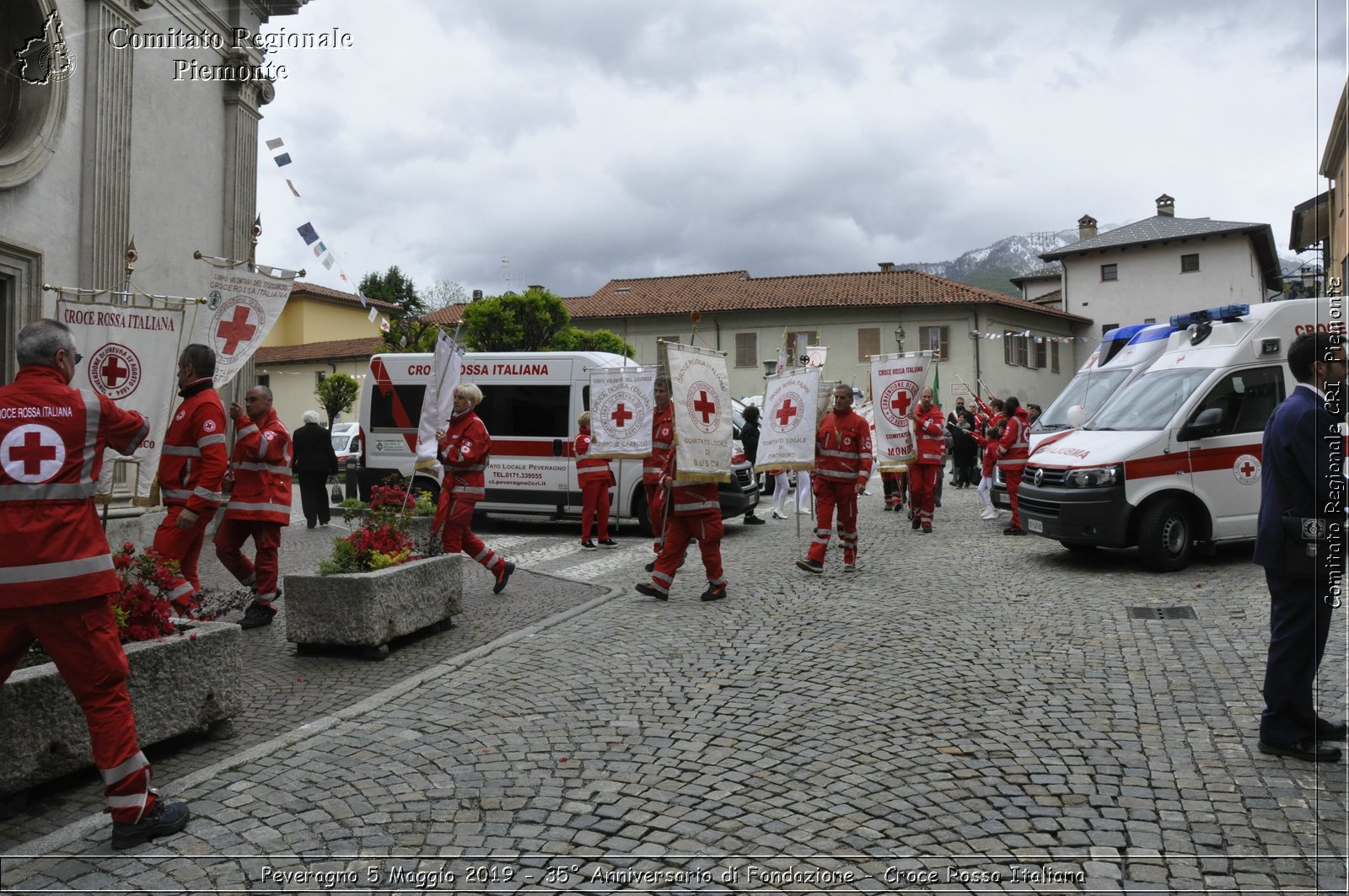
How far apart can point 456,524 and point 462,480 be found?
1.35 ft

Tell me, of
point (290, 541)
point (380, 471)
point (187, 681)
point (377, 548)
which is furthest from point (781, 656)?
point (380, 471)

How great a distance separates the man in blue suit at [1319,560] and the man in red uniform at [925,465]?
8.97 m

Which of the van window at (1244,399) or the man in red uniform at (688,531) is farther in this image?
the van window at (1244,399)

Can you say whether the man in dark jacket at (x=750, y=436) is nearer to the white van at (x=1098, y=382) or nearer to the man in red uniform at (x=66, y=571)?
the white van at (x=1098, y=382)

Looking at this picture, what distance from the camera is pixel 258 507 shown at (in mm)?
7777

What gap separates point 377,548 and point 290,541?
7561mm

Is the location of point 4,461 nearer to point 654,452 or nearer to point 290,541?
point 654,452

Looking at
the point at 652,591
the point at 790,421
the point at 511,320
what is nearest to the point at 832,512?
the point at 790,421

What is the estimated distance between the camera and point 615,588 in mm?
9539

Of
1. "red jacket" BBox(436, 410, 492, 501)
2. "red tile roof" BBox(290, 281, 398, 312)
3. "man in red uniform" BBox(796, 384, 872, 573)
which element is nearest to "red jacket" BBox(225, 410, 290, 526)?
"red jacket" BBox(436, 410, 492, 501)

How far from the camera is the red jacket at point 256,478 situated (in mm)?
7793

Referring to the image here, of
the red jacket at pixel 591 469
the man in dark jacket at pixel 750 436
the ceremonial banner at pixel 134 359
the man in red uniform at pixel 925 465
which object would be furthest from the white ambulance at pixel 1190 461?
the ceremonial banner at pixel 134 359

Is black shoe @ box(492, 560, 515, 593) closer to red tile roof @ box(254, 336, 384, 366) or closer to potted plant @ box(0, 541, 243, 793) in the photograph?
potted plant @ box(0, 541, 243, 793)

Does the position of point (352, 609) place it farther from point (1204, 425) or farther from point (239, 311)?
point (1204, 425)
